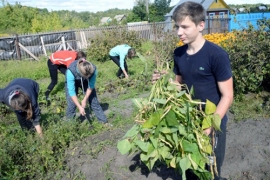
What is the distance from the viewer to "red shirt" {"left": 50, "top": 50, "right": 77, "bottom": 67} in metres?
5.78

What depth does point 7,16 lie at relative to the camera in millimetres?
28141

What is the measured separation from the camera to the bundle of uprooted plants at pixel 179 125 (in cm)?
211

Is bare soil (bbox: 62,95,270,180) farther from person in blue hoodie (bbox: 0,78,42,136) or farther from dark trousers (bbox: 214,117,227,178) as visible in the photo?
dark trousers (bbox: 214,117,227,178)

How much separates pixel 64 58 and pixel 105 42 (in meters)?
7.51

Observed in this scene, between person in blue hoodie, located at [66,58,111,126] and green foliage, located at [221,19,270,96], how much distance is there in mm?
2903

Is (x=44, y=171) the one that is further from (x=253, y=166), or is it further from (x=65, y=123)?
(x=253, y=166)

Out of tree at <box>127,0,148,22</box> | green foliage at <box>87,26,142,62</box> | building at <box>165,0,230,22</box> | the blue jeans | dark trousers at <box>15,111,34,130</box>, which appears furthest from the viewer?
tree at <box>127,0,148,22</box>

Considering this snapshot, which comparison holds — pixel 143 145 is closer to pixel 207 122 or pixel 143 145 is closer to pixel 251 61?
pixel 207 122

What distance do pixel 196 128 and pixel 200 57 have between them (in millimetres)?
529

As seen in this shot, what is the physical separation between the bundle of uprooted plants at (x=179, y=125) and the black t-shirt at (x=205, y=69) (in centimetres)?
9

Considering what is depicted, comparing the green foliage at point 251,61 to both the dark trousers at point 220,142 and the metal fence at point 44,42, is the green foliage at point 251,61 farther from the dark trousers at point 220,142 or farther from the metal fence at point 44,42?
the metal fence at point 44,42

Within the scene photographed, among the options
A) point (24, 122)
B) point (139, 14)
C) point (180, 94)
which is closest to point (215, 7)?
point (139, 14)

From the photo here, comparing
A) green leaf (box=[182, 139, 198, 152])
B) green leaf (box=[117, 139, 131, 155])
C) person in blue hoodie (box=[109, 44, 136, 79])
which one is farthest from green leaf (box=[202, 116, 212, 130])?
person in blue hoodie (box=[109, 44, 136, 79])

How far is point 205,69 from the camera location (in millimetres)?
2121
